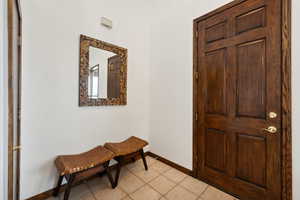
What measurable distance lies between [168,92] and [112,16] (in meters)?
1.48

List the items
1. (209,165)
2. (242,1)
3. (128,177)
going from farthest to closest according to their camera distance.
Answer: (128,177) → (209,165) → (242,1)

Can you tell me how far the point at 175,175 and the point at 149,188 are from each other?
0.47 m

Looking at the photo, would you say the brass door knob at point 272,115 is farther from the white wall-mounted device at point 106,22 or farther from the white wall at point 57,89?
the white wall-mounted device at point 106,22

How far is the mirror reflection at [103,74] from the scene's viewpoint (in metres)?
1.88

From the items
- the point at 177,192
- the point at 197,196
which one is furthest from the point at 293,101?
the point at 177,192

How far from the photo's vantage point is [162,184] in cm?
182

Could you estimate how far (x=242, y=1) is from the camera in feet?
4.96

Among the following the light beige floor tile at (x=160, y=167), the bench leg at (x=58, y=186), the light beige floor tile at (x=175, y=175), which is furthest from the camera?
the light beige floor tile at (x=160, y=167)

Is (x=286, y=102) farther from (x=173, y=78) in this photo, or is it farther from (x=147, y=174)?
(x=147, y=174)

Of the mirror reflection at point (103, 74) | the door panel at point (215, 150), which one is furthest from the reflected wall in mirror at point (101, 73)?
the door panel at point (215, 150)

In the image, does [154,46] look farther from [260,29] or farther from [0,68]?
[0,68]

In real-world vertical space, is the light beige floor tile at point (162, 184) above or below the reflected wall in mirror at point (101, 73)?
below

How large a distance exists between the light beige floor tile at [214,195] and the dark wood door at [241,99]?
0.24 ft

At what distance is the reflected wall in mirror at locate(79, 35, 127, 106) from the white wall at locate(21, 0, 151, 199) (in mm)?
86
